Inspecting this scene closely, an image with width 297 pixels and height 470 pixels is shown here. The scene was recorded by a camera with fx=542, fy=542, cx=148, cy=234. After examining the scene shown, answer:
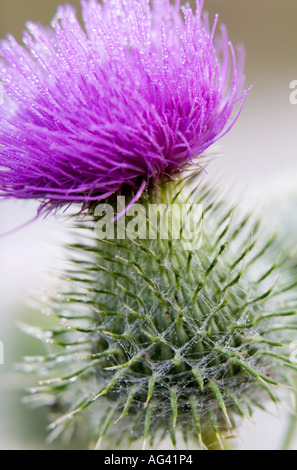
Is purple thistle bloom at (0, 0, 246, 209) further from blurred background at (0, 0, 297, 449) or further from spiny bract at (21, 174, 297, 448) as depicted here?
blurred background at (0, 0, 297, 449)

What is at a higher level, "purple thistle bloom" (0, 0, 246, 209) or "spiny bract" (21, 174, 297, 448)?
"purple thistle bloom" (0, 0, 246, 209)

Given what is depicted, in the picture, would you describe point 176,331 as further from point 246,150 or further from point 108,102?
point 246,150

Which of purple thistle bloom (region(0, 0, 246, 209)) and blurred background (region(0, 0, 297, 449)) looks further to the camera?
blurred background (region(0, 0, 297, 449))

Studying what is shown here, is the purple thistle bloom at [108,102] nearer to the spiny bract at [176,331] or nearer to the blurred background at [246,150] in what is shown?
the spiny bract at [176,331]

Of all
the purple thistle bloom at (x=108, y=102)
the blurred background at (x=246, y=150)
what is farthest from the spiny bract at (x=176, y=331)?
the blurred background at (x=246, y=150)

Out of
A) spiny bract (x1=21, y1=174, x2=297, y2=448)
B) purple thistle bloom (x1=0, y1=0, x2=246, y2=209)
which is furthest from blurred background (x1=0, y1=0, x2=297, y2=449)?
purple thistle bloom (x1=0, y1=0, x2=246, y2=209)

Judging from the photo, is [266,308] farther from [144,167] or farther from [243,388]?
[144,167]
